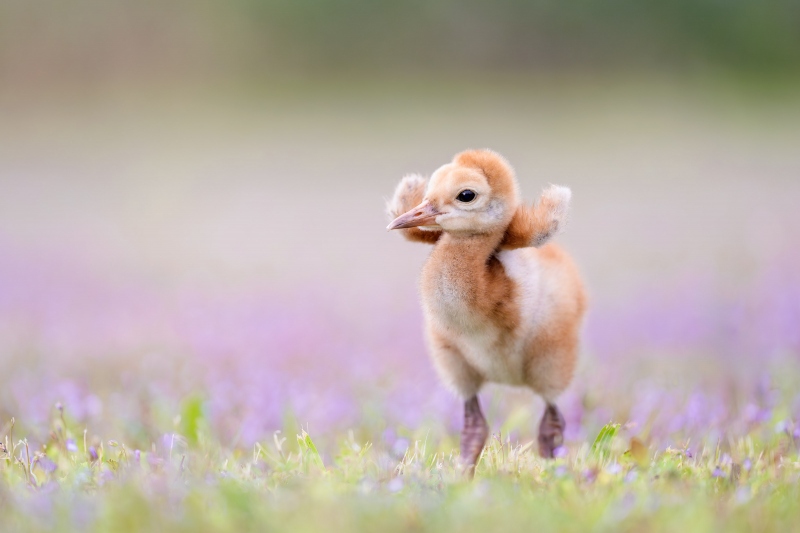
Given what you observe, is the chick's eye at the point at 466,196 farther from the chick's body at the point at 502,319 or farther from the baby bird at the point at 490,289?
the chick's body at the point at 502,319

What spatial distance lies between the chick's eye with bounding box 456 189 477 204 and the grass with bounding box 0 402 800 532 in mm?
1061

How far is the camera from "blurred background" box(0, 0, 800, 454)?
580 cm

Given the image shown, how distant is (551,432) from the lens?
4.39 metres

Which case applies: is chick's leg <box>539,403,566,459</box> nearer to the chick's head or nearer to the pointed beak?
the chick's head

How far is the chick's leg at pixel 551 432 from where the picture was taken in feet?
14.3

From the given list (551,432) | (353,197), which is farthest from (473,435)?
(353,197)

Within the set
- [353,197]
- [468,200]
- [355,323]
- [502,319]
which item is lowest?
[355,323]

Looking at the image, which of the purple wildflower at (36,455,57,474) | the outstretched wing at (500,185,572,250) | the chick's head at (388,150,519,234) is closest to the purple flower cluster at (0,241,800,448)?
the purple wildflower at (36,455,57,474)

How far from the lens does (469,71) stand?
23203 mm

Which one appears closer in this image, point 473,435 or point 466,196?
point 466,196

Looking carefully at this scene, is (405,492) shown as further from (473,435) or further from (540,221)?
(540,221)

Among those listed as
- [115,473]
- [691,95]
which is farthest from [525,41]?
[115,473]

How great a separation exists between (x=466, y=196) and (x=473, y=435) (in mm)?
1080

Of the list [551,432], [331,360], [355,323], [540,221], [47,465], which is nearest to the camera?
[47,465]
